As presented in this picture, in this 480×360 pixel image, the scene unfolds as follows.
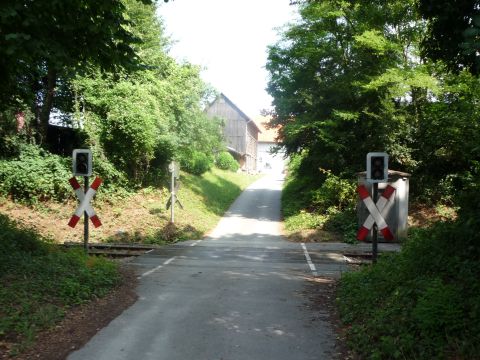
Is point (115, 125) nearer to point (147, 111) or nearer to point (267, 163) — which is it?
point (147, 111)

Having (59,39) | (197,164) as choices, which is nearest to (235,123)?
(197,164)

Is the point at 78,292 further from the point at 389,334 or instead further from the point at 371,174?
the point at 371,174

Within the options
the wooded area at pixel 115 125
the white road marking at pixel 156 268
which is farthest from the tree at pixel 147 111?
the white road marking at pixel 156 268

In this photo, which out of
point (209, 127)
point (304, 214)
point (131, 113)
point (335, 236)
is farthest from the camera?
point (209, 127)

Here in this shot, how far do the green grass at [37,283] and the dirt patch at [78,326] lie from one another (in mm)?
120

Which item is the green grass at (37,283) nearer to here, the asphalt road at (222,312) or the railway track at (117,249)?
the asphalt road at (222,312)

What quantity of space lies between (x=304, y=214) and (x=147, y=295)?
50.7 feet

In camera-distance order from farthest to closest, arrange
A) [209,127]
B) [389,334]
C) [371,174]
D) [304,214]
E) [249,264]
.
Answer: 1. [209,127]
2. [304,214]
3. [249,264]
4. [371,174]
5. [389,334]

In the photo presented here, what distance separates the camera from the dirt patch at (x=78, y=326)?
5.11 meters

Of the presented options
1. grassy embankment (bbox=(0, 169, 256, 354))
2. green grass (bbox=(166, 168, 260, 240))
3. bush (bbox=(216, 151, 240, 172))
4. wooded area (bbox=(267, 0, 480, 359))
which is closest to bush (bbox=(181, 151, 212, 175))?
green grass (bbox=(166, 168, 260, 240))

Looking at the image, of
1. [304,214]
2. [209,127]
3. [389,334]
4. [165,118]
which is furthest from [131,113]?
[389,334]

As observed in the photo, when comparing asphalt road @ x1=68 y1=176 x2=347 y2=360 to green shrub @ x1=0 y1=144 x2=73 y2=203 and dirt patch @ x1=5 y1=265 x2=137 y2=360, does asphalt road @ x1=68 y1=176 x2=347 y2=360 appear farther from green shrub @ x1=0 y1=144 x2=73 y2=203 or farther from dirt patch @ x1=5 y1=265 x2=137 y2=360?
green shrub @ x1=0 y1=144 x2=73 y2=203

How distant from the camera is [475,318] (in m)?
4.58

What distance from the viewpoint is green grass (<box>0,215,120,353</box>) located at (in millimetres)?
5546
